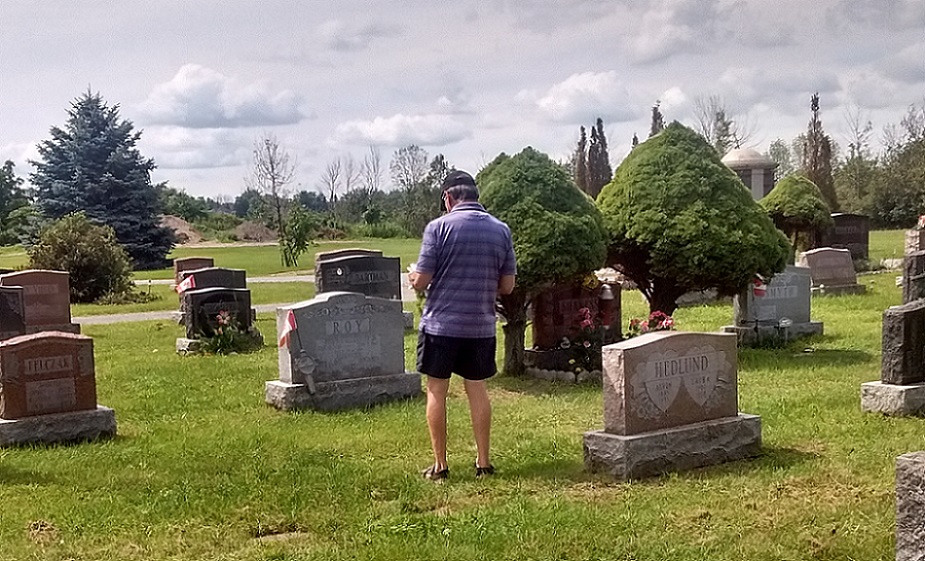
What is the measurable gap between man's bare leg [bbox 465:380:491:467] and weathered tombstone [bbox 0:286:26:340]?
954cm

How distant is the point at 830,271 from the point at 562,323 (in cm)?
987

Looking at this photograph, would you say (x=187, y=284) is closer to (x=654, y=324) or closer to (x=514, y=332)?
(x=514, y=332)

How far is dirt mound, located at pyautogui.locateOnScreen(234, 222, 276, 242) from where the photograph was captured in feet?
212

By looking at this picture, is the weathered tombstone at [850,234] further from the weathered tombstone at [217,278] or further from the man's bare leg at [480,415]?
the man's bare leg at [480,415]

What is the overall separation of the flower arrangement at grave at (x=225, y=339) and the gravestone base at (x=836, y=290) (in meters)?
10.5

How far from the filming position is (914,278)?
12625 mm

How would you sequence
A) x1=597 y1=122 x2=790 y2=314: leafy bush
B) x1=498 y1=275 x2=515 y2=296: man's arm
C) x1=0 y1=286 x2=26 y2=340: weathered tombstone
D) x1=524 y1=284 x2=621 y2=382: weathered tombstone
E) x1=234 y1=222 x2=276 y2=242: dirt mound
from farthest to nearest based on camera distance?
x1=234 y1=222 x2=276 y2=242: dirt mound < x1=0 y1=286 x2=26 y2=340: weathered tombstone < x1=597 y1=122 x2=790 y2=314: leafy bush < x1=524 y1=284 x2=621 y2=382: weathered tombstone < x1=498 y1=275 x2=515 y2=296: man's arm

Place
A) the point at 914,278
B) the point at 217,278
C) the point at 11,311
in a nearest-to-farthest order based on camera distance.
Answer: the point at 914,278 < the point at 11,311 < the point at 217,278

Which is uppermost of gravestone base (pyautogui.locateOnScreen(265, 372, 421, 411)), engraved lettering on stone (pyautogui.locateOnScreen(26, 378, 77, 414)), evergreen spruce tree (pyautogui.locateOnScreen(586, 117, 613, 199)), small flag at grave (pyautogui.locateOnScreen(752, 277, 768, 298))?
evergreen spruce tree (pyautogui.locateOnScreen(586, 117, 613, 199))

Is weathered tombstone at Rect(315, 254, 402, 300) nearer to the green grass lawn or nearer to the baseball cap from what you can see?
the green grass lawn

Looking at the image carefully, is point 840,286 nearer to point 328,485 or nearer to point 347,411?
point 347,411

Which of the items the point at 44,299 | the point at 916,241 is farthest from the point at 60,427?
the point at 916,241

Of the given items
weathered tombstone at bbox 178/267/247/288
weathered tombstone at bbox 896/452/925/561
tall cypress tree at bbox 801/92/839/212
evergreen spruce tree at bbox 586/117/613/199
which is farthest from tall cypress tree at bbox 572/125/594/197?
weathered tombstone at bbox 896/452/925/561

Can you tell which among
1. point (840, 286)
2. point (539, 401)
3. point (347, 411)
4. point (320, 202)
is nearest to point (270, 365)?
point (347, 411)
